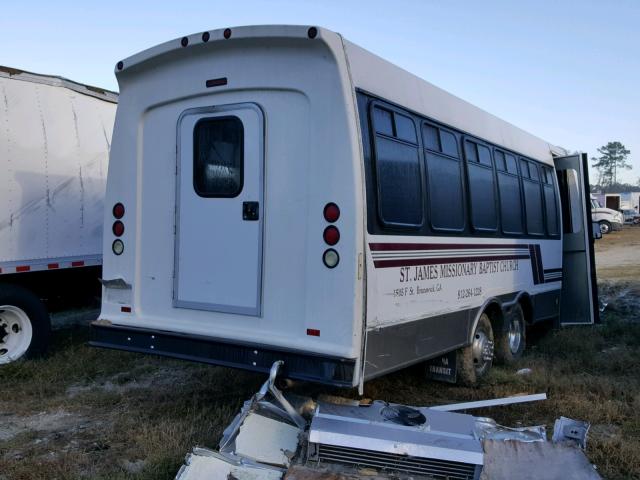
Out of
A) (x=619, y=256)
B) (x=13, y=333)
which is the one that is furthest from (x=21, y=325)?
(x=619, y=256)

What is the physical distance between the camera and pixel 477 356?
21.4ft

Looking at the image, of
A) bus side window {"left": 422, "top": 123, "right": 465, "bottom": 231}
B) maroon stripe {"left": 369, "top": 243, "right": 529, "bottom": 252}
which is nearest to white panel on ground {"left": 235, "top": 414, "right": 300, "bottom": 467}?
maroon stripe {"left": 369, "top": 243, "right": 529, "bottom": 252}

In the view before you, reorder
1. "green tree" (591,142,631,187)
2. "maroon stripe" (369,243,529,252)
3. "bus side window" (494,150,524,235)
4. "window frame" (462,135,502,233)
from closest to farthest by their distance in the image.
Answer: "maroon stripe" (369,243,529,252), "window frame" (462,135,502,233), "bus side window" (494,150,524,235), "green tree" (591,142,631,187)

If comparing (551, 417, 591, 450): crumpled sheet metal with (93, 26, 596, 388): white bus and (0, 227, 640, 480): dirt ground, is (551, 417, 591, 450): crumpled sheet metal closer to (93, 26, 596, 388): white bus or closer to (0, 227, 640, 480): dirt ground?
(0, 227, 640, 480): dirt ground

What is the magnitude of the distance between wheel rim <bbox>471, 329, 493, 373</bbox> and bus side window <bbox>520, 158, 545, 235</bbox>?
177cm

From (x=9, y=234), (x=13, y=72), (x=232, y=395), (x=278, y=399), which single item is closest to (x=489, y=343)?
(x=232, y=395)

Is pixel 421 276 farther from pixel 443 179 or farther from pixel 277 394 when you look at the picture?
pixel 277 394

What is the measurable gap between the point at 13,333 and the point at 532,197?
6.24 m

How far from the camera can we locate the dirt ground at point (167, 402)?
445 centimetres

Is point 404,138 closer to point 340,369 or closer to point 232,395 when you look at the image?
point 340,369

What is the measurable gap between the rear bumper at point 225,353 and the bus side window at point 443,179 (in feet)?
5.66

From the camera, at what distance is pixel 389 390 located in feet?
20.3

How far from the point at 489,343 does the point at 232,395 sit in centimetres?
273

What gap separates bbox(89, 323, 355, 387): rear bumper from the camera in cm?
419
